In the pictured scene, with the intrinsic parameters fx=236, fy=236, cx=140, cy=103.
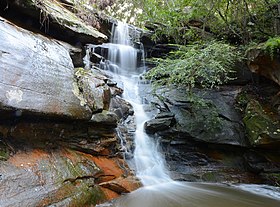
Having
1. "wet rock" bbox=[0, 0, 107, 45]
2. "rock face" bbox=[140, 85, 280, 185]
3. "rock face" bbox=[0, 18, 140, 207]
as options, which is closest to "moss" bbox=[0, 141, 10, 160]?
"rock face" bbox=[0, 18, 140, 207]

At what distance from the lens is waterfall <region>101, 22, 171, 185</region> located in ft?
21.2

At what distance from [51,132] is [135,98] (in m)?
5.08

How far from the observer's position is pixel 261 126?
21.4ft

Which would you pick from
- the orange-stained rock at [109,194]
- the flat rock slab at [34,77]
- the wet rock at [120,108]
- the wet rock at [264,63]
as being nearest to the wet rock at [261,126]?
the wet rock at [264,63]

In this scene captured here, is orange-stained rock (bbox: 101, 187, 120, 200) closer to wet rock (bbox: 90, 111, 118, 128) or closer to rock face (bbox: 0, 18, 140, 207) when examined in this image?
rock face (bbox: 0, 18, 140, 207)

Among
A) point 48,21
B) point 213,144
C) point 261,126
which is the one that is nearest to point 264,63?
point 261,126

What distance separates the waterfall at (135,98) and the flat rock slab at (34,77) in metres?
2.56

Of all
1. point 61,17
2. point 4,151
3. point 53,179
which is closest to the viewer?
point 4,151

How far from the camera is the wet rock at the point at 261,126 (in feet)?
20.6

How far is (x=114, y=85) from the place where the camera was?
764cm

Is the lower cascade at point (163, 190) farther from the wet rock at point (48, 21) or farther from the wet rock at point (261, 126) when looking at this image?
the wet rock at point (48, 21)

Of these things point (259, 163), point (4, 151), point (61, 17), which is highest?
point (61, 17)

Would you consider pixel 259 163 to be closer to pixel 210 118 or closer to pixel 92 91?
pixel 210 118

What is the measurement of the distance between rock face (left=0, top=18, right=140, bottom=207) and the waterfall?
3.55 ft
